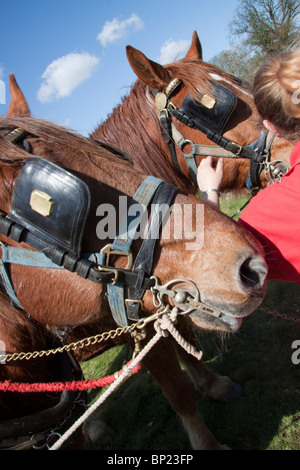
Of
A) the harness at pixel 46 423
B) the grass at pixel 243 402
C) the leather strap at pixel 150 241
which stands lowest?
the grass at pixel 243 402

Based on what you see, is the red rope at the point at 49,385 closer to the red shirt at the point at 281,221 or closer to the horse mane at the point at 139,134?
the red shirt at the point at 281,221

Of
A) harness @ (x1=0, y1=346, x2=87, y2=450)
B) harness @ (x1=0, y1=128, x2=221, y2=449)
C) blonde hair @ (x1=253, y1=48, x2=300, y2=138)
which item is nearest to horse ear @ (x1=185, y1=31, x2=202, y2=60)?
blonde hair @ (x1=253, y1=48, x2=300, y2=138)

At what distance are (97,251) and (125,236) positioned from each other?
14cm

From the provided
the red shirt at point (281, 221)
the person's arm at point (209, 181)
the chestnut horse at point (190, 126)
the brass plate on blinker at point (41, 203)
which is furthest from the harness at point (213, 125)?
the brass plate on blinker at point (41, 203)

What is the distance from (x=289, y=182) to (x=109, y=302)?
113cm

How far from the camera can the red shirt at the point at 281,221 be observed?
5.34 ft

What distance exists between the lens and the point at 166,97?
272 cm

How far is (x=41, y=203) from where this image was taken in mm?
1270

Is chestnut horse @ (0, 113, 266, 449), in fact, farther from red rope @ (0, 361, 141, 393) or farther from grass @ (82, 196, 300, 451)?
grass @ (82, 196, 300, 451)

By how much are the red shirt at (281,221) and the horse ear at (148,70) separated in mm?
1503

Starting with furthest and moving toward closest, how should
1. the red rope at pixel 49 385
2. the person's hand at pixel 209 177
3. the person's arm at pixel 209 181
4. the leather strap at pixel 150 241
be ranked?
1. the person's hand at pixel 209 177
2. the person's arm at pixel 209 181
3. the red rope at pixel 49 385
4. the leather strap at pixel 150 241

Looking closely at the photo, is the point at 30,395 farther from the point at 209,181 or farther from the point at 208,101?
the point at 208,101

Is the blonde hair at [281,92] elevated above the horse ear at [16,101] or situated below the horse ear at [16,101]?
below

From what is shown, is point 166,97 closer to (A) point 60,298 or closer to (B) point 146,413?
(A) point 60,298
